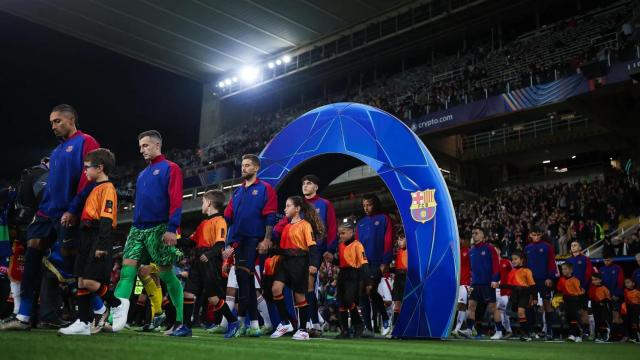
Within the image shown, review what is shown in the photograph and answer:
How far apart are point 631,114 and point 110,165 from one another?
21987mm

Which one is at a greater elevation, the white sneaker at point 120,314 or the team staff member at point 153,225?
the team staff member at point 153,225

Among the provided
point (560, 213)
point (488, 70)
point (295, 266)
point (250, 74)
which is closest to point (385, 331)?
point (295, 266)

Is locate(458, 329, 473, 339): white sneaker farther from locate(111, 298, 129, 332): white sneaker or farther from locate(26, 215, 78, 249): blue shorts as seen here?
locate(26, 215, 78, 249): blue shorts

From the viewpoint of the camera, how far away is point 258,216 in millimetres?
6770

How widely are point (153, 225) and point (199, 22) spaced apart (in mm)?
24798

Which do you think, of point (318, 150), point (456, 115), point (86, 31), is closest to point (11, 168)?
point (86, 31)

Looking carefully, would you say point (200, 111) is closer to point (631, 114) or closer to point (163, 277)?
point (631, 114)

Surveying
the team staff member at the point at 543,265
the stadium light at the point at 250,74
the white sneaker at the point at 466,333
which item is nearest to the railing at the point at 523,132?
the stadium light at the point at 250,74

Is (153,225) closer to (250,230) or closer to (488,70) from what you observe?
(250,230)

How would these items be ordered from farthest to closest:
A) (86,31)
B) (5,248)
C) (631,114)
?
(86,31), (631,114), (5,248)

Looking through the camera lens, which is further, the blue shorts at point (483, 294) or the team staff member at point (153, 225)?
the blue shorts at point (483, 294)

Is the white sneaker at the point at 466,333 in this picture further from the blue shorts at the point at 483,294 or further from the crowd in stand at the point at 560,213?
the crowd in stand at the point at 560,213

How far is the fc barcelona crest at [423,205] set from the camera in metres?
7.65

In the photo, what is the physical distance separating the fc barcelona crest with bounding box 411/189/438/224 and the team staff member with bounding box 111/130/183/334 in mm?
3396
